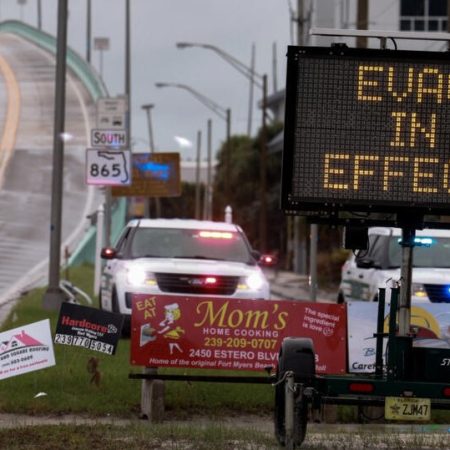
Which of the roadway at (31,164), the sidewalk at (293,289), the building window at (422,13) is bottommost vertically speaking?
the sidewalk at (293,289)

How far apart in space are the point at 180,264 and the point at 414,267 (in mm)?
3583

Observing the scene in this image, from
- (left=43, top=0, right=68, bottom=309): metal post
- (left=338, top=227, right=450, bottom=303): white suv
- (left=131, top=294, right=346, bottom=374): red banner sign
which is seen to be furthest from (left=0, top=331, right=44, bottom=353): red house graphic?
(left=43, top=0, right=68, bottom=309): metal post

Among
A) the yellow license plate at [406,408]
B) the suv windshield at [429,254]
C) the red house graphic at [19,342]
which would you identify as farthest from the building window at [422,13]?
the yellow license plate at [406,408]

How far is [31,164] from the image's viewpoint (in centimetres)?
6362

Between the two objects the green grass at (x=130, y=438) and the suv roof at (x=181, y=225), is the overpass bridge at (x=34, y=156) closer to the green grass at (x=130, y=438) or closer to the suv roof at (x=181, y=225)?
the suv roof at (x=181, y=225)

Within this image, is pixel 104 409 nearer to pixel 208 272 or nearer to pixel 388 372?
pixel 388 372

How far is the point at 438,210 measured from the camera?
9.37 metres

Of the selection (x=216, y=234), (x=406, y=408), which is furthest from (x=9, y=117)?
(x=406, y=408)

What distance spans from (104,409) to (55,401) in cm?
51

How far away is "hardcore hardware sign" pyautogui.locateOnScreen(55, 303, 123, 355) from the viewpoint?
11.7 meters

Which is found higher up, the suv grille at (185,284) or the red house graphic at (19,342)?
the red house graphic at (19,342)

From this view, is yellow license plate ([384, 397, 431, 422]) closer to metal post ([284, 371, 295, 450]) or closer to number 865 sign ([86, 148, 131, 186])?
metal post ([284, 371, 295, 450])

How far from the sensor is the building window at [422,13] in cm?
5122

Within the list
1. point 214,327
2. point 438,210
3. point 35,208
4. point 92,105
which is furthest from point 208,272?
point 92,105
